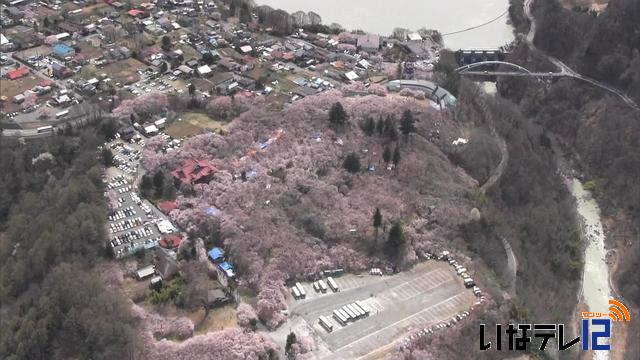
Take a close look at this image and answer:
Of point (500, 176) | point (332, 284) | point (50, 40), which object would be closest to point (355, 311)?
point (332, 284)

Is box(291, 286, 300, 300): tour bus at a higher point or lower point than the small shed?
lower

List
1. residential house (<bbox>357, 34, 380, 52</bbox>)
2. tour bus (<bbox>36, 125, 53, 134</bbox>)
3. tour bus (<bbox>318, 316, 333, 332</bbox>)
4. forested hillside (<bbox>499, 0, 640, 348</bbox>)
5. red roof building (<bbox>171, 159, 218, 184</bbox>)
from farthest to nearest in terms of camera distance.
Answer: residential house (<bbox>357, 34, 380, 52</bbox>)
tour bus (<bbox>36, 125, 53, 134</bbox>)
forested hillside (<bbox>499, 0, 640, 348</bbox>)
red roof building (<bbox>171, 159, 218, 184</bbox>)
tour bus (<bbox>318, 316, 333, 332</bbox>)

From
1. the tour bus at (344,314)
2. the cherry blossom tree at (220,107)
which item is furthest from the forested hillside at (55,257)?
the tour bus at (344,314)

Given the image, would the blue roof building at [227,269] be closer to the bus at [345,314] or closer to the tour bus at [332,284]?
the tour bus at [332,284]

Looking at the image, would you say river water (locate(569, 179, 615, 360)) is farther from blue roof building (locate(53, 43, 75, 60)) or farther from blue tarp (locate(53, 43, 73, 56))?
blue tarp (locate(53, 43, 73, 56))

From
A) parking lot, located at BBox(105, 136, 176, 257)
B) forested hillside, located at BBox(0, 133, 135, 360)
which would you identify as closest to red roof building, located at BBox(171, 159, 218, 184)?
parking lot, located at BBox(105, 136, 176, 257)

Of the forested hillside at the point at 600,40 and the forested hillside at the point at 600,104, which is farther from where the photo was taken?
the forested hillside at the point at 600,40
